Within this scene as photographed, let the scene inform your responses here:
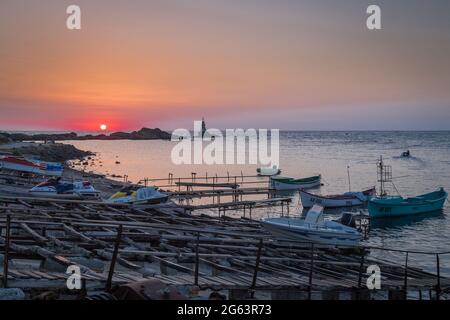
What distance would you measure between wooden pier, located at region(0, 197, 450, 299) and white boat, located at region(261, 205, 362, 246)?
22.9 feet

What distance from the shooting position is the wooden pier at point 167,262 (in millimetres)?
8281

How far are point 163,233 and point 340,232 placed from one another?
12.7 metres

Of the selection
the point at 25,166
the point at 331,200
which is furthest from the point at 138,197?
the point at 331,200

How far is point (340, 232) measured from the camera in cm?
2423

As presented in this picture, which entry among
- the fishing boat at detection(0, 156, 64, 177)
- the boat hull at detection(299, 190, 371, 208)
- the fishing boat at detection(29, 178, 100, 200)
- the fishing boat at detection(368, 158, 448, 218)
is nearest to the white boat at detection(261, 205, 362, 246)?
the fishing boat at detection(29, 178, 100, 200)

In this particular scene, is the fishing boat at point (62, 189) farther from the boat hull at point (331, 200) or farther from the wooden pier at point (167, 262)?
the boat hull at point (331, 200)

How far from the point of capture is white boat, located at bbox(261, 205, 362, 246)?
23984mm

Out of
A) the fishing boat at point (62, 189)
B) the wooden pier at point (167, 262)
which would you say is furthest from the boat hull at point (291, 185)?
the wooden pier at point (167, 262)

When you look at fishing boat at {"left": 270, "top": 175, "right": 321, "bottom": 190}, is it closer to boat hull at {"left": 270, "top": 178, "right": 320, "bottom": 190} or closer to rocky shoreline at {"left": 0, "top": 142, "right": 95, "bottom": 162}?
boat hull at {"left": 270, "top": 178, "right": 320, "bottom": 190}

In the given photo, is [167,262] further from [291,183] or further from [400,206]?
[291,183]

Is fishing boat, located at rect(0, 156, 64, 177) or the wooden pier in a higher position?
fishing boat, located at rect(0, 156, 64, 177)

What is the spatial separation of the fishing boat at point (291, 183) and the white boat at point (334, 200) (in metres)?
8.61
